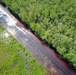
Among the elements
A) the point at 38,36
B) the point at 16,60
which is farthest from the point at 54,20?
the point at 16,60

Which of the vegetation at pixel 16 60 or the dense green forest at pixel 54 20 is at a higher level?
the dense green forest at pixel 54 20

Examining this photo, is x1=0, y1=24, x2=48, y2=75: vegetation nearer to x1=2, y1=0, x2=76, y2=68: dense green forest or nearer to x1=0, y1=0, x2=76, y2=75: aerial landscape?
x1=0, y1=0, x2=76, y2=75: aerial landscape

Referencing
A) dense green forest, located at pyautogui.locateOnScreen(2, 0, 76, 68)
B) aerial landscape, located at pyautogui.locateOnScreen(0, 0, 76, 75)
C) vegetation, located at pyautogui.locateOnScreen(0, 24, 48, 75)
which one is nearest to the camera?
vegetation, located at pyautogui.locateOnScreen(0, 24, 48, 75)

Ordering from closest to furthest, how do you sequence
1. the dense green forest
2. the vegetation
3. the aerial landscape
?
the vegetation, the aerial landscape, the dense green forest

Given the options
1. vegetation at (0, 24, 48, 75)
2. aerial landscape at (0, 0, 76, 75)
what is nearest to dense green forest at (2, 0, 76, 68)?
aerial landscape at (0, 0, 76, 75)

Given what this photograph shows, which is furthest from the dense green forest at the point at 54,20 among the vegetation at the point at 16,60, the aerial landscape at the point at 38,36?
the vegetation at the point at 16,60

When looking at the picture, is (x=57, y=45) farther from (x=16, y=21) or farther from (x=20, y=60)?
(x=16, y=21)

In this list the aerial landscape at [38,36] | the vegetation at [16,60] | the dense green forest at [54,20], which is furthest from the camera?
the dense green forest at [54,20]

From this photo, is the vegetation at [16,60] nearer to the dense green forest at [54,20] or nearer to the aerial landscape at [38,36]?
the aerial landscape at [38,36]

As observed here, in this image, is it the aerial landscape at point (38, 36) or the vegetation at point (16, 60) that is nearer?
the vegetation at point (16, 60)
